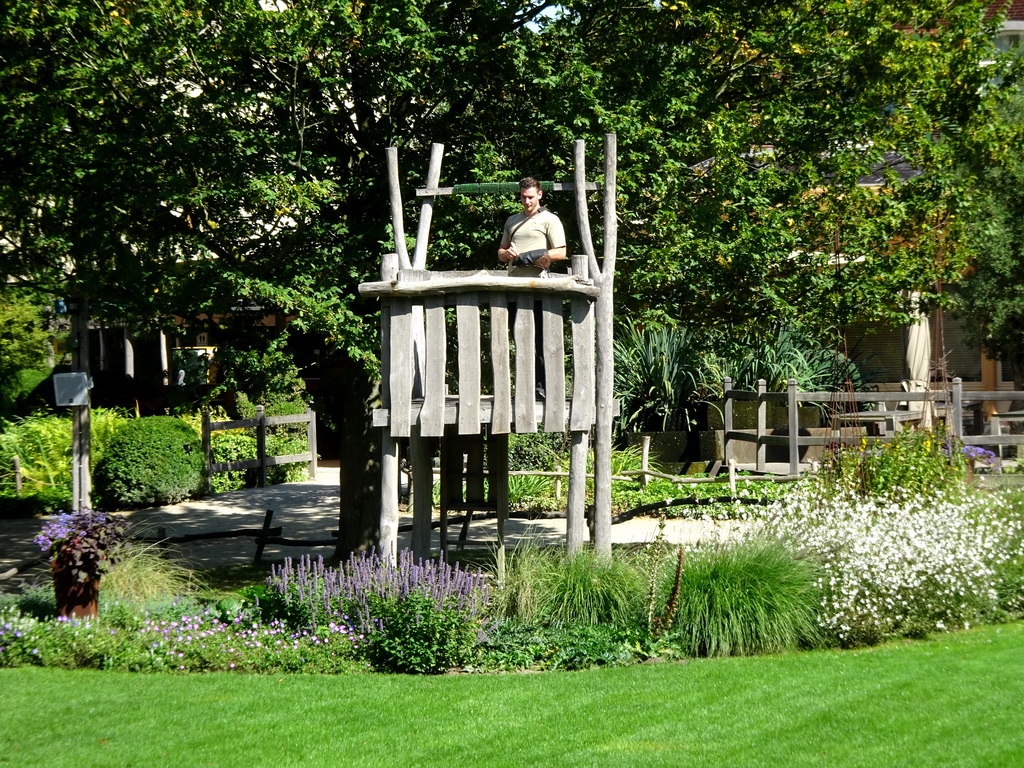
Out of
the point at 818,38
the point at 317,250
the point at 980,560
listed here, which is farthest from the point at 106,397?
the point at 980,560

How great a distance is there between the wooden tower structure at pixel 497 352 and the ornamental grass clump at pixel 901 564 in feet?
5.40

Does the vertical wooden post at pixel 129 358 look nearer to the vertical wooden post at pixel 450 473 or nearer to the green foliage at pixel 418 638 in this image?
the vertical wooden post at pixel 450 473

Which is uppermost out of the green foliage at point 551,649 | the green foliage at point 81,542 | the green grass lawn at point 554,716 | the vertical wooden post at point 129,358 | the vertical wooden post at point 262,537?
the vertical wooden post at point 129,358

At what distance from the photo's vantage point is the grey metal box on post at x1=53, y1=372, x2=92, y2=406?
1011 centimetres

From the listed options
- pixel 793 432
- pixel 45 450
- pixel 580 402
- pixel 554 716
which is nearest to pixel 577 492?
pixel 580 402

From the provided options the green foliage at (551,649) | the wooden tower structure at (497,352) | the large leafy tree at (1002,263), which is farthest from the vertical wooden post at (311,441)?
the green foliage at (551,649)

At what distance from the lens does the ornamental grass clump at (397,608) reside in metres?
7.14

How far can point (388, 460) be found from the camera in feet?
26.2

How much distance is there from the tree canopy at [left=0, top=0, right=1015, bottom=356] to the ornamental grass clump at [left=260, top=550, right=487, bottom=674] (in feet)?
7.48

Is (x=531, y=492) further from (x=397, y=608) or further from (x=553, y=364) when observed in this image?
(x=397, y=608)

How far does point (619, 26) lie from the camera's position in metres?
10.6

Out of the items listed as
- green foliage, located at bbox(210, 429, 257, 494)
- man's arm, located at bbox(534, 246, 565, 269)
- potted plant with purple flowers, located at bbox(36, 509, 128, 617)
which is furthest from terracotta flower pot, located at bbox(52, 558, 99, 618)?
green foliage, located at bbox(210, 429, 257, 494)

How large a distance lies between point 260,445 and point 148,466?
274cm

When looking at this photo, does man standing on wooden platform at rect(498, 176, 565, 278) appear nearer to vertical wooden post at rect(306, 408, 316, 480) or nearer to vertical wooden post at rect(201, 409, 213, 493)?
vertical wooden post at rect(201, 409, 213, 493)
